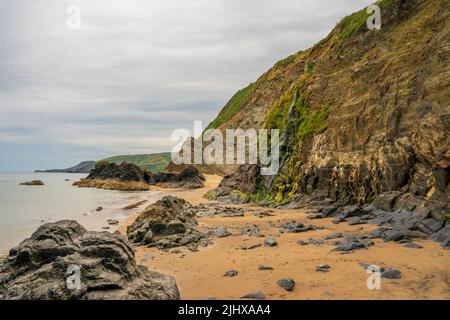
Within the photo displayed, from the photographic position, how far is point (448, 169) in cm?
1367

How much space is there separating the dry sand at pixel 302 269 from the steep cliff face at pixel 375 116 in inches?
187

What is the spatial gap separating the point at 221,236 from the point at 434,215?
8.50 meters

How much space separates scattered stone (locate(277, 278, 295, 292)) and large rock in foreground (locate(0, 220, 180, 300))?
257 cm

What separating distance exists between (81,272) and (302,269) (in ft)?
19.1

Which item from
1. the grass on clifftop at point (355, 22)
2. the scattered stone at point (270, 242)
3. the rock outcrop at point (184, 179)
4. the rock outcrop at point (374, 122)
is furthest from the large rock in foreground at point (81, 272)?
A: the rock outcrop at point (184, 179)

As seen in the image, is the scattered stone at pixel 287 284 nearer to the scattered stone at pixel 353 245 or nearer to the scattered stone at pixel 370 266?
the scattered stone at pixel 370 266

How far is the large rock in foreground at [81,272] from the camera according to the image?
7.05 meters

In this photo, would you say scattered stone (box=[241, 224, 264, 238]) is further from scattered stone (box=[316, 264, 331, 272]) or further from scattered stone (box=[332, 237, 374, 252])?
scattered stone (box=[316, 264, 331, 272])

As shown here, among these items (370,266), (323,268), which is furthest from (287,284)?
(370,266)

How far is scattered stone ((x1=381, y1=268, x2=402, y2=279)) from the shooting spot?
29.1 feet
